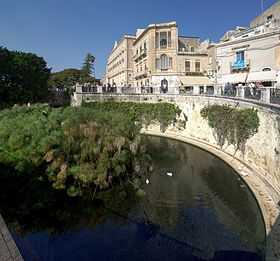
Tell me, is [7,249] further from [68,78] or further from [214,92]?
[68,78]

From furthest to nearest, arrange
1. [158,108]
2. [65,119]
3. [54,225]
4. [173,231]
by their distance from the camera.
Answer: [158,108] < [65,119] < [54,225] < [173,231]

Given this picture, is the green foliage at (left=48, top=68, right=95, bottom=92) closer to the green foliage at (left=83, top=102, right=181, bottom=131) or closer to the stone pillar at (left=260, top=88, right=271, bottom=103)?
the green foliage at (left=83, top=102, right=181, bottom=131)

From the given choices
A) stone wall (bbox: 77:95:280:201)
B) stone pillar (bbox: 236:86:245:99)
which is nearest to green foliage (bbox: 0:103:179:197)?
stone wall (bbox: 77:95:280:201)

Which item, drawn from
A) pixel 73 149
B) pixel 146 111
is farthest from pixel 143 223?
pixel 146 111

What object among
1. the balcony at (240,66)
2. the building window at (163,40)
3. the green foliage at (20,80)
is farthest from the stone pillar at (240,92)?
the green foliage at (20,80)

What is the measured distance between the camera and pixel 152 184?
50.6 feet

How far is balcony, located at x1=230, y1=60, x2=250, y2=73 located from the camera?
26.7 m

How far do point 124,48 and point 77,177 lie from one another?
39.1 meters

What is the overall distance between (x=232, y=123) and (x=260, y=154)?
12.1 feet

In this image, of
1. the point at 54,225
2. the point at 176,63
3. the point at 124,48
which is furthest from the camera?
the point at 124,48

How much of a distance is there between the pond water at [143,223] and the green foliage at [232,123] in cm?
309

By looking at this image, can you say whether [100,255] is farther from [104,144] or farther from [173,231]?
[104,144]

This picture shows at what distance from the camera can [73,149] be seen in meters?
12.7

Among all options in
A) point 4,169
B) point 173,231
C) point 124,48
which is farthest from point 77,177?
point 124,48
